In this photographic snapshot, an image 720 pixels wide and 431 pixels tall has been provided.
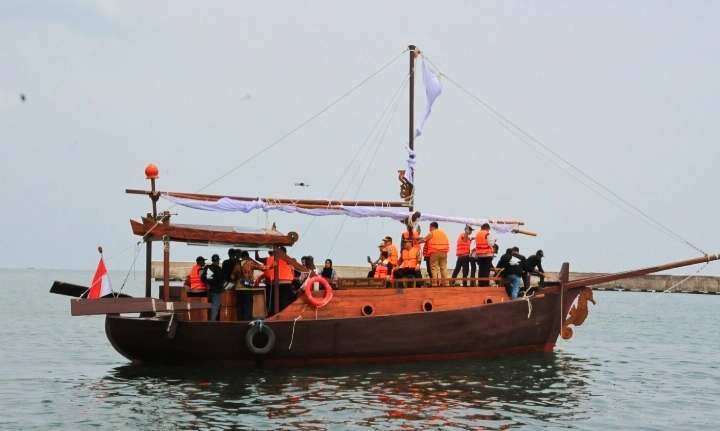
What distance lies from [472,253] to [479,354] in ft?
8.90

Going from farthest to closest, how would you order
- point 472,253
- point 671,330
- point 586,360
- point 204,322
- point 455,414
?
point 671,330 < point 586,360 < point 472,253 < point 204,322 < point 455,414

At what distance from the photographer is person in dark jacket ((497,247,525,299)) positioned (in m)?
21.7

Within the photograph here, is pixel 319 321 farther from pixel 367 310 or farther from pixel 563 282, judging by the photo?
pixel 563 282

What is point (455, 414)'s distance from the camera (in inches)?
609

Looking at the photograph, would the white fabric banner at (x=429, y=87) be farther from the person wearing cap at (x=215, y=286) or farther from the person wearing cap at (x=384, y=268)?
the person wearing cap at (x=215, y=286)

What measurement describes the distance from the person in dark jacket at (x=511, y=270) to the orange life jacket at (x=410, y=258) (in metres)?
2.26

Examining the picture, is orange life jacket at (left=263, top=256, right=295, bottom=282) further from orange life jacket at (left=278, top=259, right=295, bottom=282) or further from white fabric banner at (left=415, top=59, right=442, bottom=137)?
white fabric banner at (left=415, top=59, right=442, bottom=137)

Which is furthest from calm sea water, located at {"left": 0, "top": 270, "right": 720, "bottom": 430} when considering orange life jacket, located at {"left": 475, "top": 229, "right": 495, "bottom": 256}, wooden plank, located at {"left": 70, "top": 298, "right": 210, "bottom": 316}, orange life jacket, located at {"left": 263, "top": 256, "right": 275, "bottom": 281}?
orange life jacket, located at {"left": 475, "top": 229, "right": 495, "bottom": 256}

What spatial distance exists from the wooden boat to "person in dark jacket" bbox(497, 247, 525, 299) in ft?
0.77

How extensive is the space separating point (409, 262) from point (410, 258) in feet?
0.32

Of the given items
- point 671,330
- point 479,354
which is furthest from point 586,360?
point 671,330

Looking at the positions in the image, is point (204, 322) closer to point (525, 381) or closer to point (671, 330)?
point (525, 381)

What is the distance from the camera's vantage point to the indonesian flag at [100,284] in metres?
18.5

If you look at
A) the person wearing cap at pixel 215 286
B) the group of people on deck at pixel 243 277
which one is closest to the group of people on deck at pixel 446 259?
the group of people on deck at pixel 243 277
